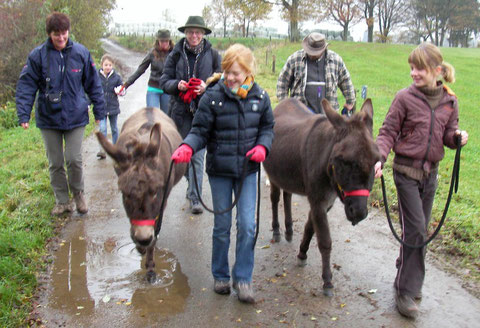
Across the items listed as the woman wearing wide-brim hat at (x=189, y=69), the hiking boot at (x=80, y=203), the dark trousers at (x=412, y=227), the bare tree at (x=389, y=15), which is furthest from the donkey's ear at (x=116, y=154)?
the bare tree at (x=389, y=15)

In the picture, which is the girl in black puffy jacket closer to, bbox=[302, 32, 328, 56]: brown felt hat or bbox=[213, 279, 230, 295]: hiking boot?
bbox=[302, 32, 328, 56]: brown felt hat

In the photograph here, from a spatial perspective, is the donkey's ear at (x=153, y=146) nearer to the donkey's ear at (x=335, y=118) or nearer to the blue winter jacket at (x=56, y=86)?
the donkey's ear at (x=335, y=118)

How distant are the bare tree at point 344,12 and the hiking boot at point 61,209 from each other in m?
49.1

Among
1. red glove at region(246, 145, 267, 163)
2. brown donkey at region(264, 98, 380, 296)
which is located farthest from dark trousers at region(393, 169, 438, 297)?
red glove at region(246, 145, 267, 163)

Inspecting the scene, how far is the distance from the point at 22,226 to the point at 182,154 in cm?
297

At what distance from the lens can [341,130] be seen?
12.9 ft

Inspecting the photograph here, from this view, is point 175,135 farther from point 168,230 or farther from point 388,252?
point 388,252

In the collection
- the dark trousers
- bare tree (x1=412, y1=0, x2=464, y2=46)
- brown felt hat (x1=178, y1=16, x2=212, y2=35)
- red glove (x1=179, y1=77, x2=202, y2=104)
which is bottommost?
the dark trousers

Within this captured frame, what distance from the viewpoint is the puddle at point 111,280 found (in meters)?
4.13

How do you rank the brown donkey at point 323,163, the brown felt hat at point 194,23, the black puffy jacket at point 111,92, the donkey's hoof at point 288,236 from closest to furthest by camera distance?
the brown donkey at point 323,163, the donkey's hoof at point 288,236, the brown felt hat at point 194,23, the black puffy jacket at point 111,92

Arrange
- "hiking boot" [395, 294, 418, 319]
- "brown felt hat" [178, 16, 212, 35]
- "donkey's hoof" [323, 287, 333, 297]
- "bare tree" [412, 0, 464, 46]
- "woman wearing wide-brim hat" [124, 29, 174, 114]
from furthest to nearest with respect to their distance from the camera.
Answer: "bare tree" [412, 0, 464, 46]
"woman wearing wide-brim hat" [124, 29, 174, 114]
"brown felt hat" [178, 16, 212, 35]
"donkey's hoof" [323, 287, 333, 297]
"hiking boot" [395, 294, 418, 319]

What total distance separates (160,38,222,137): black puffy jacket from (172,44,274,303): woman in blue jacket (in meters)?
1.91

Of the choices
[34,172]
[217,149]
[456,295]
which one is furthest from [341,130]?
[34,172]

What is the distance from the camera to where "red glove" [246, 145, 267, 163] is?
153 inches
